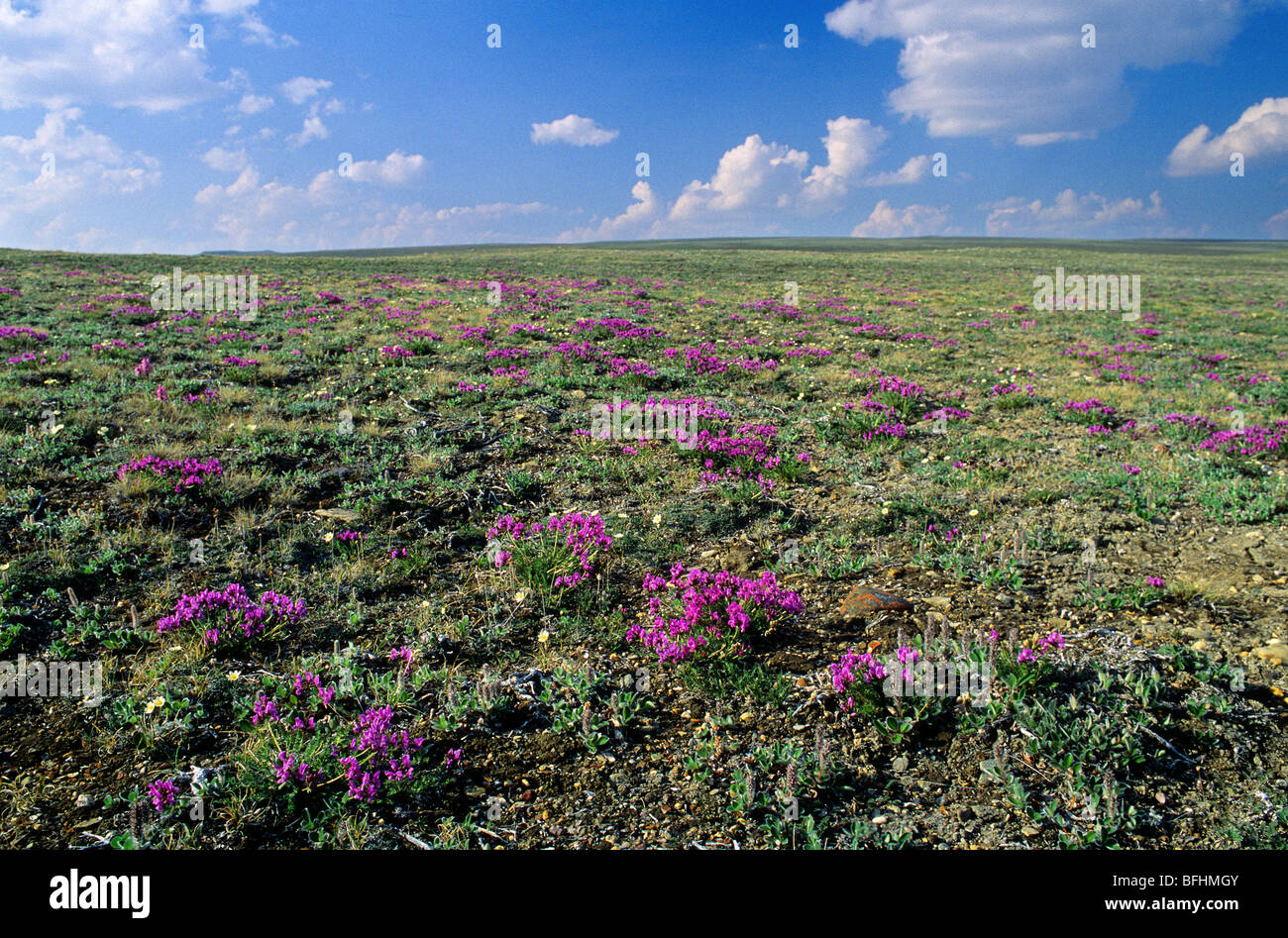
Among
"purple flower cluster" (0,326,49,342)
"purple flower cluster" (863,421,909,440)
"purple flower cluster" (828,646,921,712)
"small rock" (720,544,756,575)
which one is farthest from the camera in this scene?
"purple flower cluster" (0,326,49,342)

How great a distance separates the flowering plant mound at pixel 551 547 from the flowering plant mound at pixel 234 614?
177 centimetres

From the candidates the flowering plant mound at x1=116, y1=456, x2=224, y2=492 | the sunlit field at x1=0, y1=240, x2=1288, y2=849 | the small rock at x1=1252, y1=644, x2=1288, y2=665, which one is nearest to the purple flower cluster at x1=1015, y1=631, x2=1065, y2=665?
the sunlit field at x1=0, y1=240, x2=1288, y2=849

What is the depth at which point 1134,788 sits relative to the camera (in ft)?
11.7

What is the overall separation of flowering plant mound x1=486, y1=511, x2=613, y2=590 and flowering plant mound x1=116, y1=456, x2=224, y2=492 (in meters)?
3.42

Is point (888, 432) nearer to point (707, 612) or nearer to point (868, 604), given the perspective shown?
point (868, 604)

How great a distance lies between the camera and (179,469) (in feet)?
24.0

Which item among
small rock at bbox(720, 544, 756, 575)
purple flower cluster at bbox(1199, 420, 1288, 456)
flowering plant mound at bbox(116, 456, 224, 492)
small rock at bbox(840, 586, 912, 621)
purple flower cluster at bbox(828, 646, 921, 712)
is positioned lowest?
purple flower cluster at bbox(828, 646, 921, 712)

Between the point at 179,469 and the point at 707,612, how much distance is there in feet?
20.7

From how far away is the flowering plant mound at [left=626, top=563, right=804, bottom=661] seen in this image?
15.8ft

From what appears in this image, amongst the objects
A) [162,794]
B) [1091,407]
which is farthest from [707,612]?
[1091,407]

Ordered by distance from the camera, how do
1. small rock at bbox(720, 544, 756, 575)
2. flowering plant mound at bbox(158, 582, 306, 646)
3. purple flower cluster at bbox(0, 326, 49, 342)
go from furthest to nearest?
1. purple flower cluster at bbox(0, 326, 49, 342)
2. small rock at bbox(720, 544, 756, 575)
3. flowering plant mound at bbox(158, 582, 306, 646)

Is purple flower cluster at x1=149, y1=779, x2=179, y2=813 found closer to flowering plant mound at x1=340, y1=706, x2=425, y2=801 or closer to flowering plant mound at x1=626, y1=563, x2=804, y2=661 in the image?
flowering plant mound at x1=340, y1=706, x2=425, y2=801
